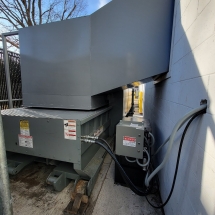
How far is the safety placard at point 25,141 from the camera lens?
1402mm

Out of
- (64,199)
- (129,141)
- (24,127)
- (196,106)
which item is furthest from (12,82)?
(196,106)

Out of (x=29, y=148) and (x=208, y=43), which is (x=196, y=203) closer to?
(x=208, y=43)

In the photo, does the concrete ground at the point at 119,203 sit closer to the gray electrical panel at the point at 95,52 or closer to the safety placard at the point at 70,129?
the safety placard at the point at 70,129

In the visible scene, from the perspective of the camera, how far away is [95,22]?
1.49m

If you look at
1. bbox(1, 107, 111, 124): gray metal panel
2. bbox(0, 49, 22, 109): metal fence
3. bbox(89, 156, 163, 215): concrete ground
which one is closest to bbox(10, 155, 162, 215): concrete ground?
bbox(89, 156, 163, 215): concrete ground

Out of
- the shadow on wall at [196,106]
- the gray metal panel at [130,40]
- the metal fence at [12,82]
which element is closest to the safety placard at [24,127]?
the gray metal panel at [130,40]

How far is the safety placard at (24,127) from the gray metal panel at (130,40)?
1009 mm

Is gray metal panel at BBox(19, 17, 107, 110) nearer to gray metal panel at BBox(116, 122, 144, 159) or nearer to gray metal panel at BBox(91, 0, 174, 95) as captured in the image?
gray metal panel at BBox(91, 0, 174, 95)

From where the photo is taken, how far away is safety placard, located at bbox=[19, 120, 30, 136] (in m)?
1.39

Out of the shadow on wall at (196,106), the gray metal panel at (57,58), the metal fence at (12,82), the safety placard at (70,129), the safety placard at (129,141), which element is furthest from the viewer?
the metal fence at (12,82)

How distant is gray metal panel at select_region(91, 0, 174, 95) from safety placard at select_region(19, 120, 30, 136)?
1.01 m

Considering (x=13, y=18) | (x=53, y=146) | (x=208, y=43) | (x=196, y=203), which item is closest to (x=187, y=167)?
(x=196, y=203)

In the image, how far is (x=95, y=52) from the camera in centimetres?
154

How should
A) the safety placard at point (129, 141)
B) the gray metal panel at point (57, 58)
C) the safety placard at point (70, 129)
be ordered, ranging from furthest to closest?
the gray metal panel at point (57, 58)
the safety placard at point (129, 141)
the safety placard at point (70, 129)
